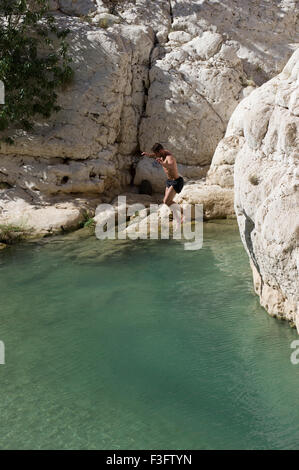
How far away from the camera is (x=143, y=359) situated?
5.83 metres

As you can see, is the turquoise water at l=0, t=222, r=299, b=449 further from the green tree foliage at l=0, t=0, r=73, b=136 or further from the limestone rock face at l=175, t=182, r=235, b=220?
the green tree foliage at l=0, t=0, r=73, b=136

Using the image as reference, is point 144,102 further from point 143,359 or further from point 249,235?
point 143,359

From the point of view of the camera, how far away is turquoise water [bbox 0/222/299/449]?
4473mm

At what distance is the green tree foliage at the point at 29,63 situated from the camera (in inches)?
498

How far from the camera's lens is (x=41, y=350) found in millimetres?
6152

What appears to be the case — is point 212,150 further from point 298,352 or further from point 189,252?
point 298,352

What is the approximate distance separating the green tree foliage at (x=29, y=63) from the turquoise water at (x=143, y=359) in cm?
501

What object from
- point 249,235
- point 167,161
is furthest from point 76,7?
point 249,235

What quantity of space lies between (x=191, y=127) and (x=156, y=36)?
321 cm

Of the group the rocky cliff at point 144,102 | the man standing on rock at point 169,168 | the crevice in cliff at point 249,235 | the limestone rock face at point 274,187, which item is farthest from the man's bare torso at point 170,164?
the crevice in cliff at point 249,235

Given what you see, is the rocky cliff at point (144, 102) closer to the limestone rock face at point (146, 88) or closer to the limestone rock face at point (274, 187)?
the limestone rock face at point (146, 88)

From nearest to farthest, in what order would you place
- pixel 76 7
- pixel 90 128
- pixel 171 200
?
pixel 171 200, pixel 90 128, pixel 76 7

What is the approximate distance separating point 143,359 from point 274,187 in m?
2.42
